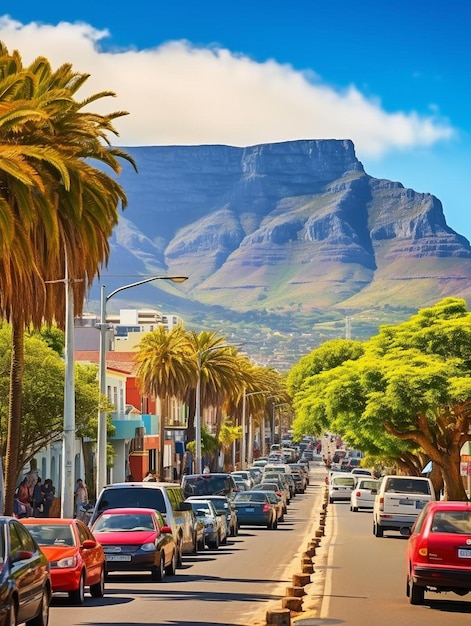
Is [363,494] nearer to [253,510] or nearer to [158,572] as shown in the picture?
[253,510]

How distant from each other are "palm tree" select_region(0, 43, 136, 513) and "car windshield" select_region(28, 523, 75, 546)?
17.0 ft

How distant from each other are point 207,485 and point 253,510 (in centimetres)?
251

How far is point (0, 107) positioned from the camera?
24406mm

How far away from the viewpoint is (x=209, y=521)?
37.5 meters

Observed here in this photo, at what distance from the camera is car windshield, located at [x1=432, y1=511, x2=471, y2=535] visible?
65.0ft

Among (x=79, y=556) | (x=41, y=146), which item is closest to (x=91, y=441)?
(x=41, y=146)

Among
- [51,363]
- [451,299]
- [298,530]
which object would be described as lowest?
[298,530]

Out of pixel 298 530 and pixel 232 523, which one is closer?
pixel 232 523

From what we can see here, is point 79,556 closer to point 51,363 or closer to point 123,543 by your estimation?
point 123,543

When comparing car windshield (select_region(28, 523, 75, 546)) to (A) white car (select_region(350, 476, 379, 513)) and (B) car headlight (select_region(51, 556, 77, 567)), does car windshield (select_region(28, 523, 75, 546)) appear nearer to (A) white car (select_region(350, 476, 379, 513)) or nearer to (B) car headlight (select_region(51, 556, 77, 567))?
(B) car headlight (select_region(51, 556, 77, 567))

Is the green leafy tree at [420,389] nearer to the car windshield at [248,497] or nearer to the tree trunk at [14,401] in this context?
the car windshield at [248,497]

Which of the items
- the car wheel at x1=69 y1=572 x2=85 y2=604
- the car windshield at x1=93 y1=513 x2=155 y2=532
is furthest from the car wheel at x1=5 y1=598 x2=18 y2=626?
the car windshield at x1=93 y1=513 x2=155 y2=532

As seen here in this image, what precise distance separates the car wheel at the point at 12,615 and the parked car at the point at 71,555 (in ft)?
19.1

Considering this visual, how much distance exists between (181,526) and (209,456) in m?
84.0
